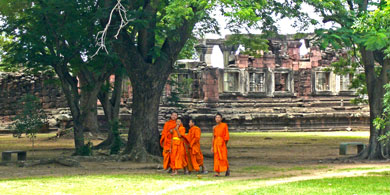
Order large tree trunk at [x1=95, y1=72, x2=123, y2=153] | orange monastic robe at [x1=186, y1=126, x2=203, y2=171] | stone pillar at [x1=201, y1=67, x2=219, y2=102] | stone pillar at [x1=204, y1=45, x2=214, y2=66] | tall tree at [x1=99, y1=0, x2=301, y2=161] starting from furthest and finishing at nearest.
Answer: stone pillar at [x1=204, y1=45, x2=214, y2=66]
stone pillar at [x1=201, y1=67, x2=219, y2=102]
large tree trunk at [x1=95, y1=72, x2=123, y2=153]
tall tree at [x1=99, y1=0, x2=301, y2=161]
orange monastic robe at [x1=186, y1=126, x2=203, y2=171]

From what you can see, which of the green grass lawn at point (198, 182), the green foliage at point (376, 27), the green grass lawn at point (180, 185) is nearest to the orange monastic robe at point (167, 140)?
the green grass lawn at point (198, 182)

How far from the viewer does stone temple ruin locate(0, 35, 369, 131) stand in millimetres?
36844

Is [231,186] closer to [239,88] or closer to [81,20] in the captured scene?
[81,20]

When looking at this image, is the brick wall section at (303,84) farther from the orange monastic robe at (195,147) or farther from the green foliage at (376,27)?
the orange monastic robe at (195,147)

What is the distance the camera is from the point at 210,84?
37594 mm

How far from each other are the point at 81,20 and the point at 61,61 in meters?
1.30

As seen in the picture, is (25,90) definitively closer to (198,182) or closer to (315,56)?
(315,56)

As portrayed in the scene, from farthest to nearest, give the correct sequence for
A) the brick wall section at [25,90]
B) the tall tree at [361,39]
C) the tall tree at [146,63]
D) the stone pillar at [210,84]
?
the stone pillar at [210,84] → the brick wall section at [25,90] → the tall tree at [146,63] → the tall tree at [361,39]

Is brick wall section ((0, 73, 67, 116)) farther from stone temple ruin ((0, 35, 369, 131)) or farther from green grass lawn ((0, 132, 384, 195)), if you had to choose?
green grass lawn ((0, 132, 384, 195))

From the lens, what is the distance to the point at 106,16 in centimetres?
1606

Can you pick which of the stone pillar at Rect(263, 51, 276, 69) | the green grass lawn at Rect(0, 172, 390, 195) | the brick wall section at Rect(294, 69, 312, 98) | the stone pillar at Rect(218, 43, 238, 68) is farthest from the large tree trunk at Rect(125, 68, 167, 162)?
the stone pillar at Rect(218, 43, 238, 68)

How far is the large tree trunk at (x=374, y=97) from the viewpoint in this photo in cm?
1677

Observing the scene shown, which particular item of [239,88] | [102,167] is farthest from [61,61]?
[239,88]

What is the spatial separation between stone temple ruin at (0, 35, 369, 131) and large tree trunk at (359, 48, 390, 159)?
709 inches
